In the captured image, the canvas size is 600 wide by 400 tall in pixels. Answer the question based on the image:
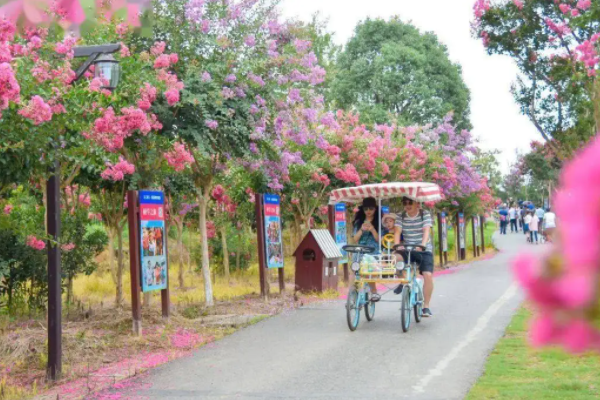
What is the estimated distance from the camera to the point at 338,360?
30.2 ft

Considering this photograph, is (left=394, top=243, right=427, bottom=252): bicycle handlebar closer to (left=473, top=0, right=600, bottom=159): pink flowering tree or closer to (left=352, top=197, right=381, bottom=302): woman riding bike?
(left=352, top=197, right=381, bottom=302): woman riding bike

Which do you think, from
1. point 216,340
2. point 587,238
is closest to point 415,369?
point 216,340

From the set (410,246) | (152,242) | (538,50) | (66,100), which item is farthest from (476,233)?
(66,100)

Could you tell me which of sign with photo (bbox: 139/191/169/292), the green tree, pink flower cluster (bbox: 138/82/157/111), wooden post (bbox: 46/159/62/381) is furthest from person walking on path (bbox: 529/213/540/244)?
wooden post (bbox: 46/159/62/381)

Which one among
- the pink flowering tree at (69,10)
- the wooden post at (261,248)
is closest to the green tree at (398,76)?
the wooden post at (261,248)

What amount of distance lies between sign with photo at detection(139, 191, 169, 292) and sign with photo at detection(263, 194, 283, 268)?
4035mm

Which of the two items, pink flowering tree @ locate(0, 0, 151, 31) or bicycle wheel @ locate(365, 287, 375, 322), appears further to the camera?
bicycle wheel @ locate(365, 287, 375, 322)

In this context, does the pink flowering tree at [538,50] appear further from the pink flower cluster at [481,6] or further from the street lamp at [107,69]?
the street lamp at [107,69]

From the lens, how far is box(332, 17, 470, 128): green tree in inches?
1750

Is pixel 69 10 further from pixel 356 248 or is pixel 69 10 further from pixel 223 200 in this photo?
pixel 223 200

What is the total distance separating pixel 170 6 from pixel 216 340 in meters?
5.32

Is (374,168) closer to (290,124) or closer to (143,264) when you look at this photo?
(290,124)

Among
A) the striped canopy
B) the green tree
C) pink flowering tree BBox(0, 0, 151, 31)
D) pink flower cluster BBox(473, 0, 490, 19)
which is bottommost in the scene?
pink flowering tree BBox(0, 0, 151, 31)

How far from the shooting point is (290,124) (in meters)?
15.5
